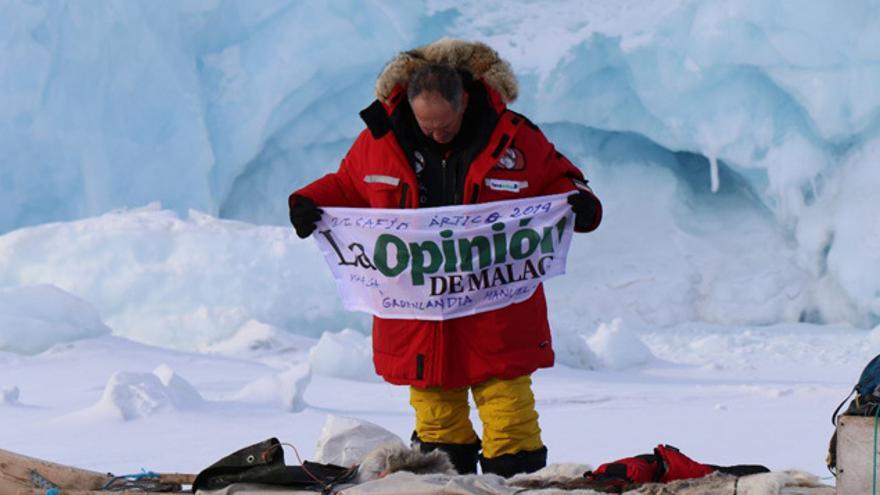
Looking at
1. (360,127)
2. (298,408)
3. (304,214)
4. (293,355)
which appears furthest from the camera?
(360,127)

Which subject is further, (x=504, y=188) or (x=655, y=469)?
(x=504, y=188)

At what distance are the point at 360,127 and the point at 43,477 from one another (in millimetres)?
10010

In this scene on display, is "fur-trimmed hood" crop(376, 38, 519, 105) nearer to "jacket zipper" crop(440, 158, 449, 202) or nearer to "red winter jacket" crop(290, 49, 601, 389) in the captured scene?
"red winter jacket" crop(290, 49, 601, 389)

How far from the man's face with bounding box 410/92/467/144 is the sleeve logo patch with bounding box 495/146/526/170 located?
0.15 m

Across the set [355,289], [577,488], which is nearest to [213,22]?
[355,289]

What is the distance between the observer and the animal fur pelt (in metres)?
2.69

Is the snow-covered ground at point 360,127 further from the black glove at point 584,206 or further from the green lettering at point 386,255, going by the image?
the black glove at point 584,206

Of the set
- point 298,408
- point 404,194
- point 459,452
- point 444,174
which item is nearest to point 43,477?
point 459,452

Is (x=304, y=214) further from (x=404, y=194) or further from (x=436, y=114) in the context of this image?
(x=436, y=114)

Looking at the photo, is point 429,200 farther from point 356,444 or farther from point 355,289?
point 356,444

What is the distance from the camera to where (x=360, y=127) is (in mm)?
12711

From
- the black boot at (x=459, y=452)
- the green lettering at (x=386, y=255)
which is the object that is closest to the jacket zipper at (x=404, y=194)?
the green lettering at (x=386, y=255)

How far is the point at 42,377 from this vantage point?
6.70 metres

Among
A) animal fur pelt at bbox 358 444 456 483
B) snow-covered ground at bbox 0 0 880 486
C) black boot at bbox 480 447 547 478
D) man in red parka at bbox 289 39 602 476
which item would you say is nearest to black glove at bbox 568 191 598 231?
man in red parka at bbox 289 39 602 476
